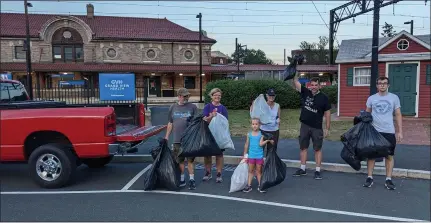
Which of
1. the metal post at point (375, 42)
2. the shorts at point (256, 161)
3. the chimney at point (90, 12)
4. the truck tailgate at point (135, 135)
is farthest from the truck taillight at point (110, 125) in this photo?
the chimney at point (90, 12)

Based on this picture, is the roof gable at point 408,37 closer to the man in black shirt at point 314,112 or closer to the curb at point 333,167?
the curb at point 333,167

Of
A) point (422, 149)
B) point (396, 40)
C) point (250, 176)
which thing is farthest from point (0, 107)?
point (396, 40)

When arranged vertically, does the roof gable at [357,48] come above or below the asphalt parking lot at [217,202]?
above

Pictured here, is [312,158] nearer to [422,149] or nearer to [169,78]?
[422,149]

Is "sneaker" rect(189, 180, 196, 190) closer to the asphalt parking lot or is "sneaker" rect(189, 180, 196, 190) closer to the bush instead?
the asphalt parking lot

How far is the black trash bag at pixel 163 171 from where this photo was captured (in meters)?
5.17

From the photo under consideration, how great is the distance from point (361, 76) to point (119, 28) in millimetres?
29089

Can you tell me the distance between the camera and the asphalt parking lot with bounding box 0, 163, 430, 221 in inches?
169

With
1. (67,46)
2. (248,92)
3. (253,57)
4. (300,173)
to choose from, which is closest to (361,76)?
(248,92)

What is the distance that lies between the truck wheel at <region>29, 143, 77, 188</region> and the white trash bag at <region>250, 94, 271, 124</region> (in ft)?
9.82

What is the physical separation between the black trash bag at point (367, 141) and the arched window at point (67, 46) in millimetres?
35107

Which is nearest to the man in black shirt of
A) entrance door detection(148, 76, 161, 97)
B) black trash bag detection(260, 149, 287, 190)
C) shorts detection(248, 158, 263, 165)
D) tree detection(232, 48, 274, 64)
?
black trash bag detection(260, 149, 287, 190)

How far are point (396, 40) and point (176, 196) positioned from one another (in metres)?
13.4

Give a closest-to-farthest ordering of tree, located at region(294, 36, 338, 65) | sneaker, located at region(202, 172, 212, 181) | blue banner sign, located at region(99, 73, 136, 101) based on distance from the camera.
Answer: sneaker, located at region(202, 172, 212, 181) → blue banner sign, located at region(99, 73, 136, 101) → tree, located at region(294, 36, 338, 65)
